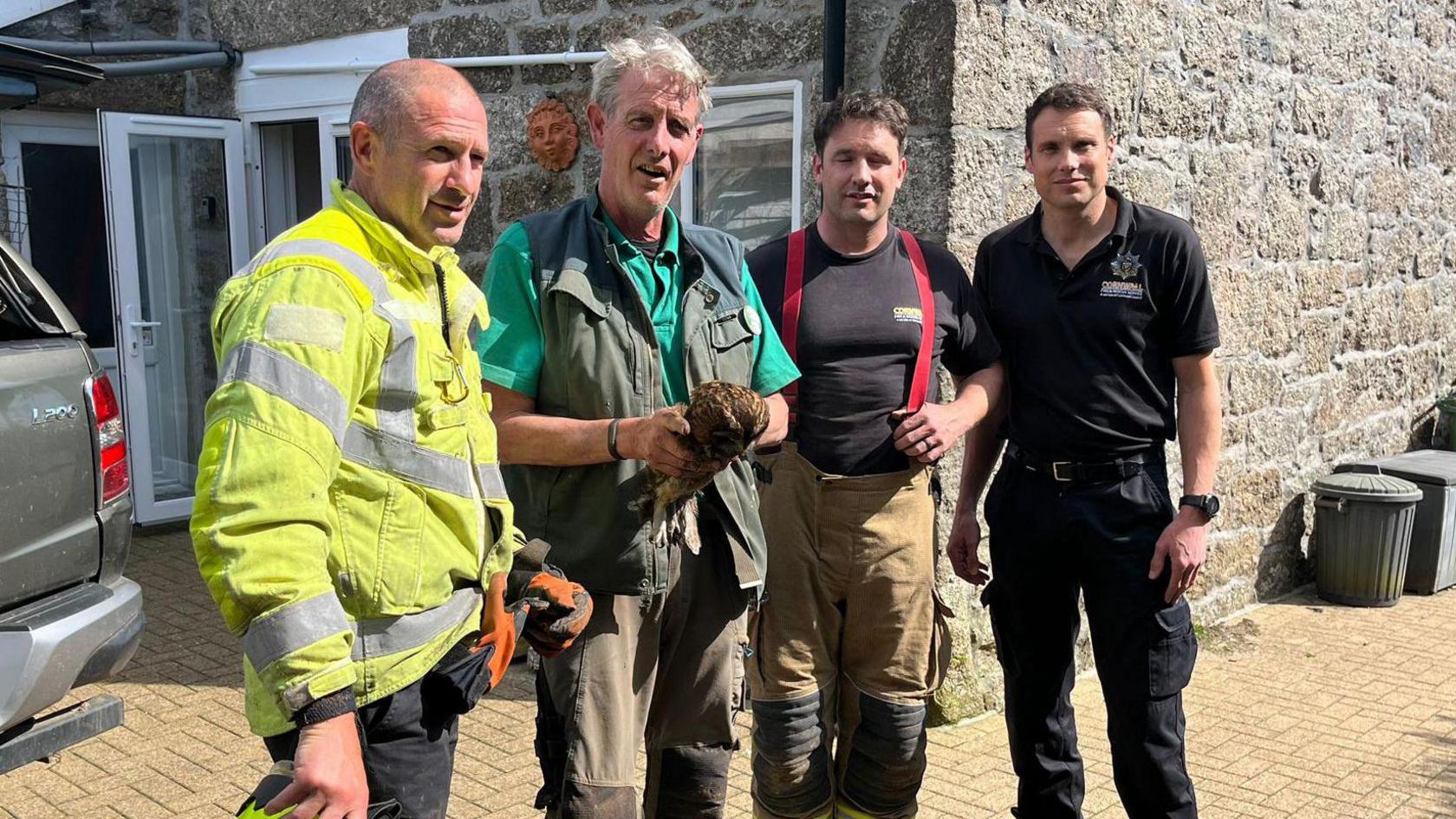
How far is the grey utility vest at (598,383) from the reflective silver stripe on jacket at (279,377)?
88 cm

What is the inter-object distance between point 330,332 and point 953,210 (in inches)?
123

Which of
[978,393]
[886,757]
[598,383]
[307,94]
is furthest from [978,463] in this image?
[307,94]

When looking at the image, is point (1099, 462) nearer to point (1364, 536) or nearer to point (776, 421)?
point (776, 421)

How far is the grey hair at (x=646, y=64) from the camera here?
2732 mm

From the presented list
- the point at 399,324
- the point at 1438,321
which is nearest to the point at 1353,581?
the point at 1438,321

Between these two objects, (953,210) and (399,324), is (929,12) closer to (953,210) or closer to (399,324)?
(953,210)

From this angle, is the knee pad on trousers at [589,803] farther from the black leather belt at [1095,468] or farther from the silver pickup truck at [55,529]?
the silver pickup truck at [55,529]

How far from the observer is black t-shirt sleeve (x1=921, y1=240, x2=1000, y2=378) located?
350 centimetres

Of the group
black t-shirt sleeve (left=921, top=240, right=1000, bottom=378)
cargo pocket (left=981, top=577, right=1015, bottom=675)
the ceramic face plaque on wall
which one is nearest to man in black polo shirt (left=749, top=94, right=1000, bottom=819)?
black t-shirt sleeve (left=921, top=240, right=1000, bottom=378)

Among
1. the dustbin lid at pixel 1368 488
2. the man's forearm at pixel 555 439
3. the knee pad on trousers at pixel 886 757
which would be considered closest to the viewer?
the man's forearm at pixel 555 439

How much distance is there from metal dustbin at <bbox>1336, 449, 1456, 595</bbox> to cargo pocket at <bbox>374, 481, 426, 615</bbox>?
21.2 ft

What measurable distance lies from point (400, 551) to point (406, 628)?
129 mm

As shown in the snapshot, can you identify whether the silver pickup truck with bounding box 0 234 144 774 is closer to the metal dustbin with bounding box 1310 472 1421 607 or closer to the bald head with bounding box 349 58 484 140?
the bald head with bounding box 349 58 484 140

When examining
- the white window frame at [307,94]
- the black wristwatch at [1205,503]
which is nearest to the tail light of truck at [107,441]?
the white window frame at [307,94]
